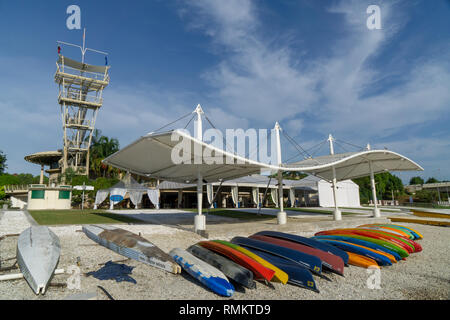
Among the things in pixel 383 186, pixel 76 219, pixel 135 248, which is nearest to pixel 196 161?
pixel 135 248

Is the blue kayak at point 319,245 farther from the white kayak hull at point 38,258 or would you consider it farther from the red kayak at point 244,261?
the white kayak hull at point 38,258

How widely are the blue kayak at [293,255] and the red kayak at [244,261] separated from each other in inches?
49.9

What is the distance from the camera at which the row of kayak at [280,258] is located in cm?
585

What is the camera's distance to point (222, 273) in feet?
19.8

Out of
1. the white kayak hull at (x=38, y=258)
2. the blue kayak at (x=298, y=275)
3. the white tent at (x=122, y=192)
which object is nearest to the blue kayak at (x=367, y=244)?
the blue kayak at (x=298, y=275)

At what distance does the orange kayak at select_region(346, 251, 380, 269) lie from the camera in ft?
25.0

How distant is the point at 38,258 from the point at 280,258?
637 centimetres

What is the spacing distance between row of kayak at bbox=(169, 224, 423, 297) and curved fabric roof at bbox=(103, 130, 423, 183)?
4.08 meters

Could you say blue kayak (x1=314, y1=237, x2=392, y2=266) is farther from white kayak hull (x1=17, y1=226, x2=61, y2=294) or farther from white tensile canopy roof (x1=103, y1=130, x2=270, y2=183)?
white kayak hull (x1=17, y1=226, x2=61, y2=294)

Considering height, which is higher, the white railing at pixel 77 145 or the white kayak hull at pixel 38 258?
the white railing at pixel 77 145

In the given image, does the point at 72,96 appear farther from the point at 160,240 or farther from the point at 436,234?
the point at 436,234

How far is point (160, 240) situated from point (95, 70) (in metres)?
46.2

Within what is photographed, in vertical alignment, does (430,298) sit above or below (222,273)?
below
